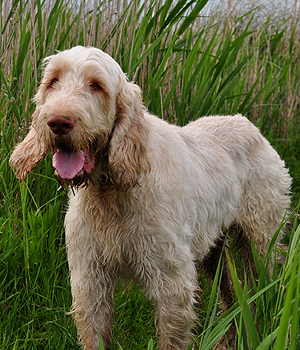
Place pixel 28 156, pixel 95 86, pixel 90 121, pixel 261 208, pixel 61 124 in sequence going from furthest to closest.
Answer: pixel 261 208
pixel 28 156
pixel 95 86
pixel 90 121
pixel 61 124

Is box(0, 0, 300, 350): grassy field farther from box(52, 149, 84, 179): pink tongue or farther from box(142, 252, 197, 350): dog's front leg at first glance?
box(52, 149, 84, 179): pink tongue

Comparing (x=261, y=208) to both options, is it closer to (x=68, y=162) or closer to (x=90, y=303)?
(x=90, y=303)

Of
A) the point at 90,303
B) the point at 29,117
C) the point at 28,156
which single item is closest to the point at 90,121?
the point at 28,156

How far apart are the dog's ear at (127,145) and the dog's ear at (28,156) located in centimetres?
39

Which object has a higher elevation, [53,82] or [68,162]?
[53,82]

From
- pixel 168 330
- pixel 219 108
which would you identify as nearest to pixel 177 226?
pixel 168 330

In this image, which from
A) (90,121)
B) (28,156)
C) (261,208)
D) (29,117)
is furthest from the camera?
(29,117)

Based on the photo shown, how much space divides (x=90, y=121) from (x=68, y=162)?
0.22 meters

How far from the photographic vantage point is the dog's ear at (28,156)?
263cm

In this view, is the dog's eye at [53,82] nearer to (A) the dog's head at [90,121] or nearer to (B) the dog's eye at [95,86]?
(A) the dog's head at [90,121]

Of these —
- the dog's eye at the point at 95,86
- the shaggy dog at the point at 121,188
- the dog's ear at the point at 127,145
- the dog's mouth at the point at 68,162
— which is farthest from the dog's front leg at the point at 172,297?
the dog's eye at the point at 95,86

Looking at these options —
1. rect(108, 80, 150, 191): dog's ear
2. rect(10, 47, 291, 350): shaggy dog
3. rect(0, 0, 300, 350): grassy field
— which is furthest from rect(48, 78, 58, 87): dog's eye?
rect(0, 0, 300, 350): grassy field

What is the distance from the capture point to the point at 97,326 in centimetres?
284

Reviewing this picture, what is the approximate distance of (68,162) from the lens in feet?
7.73
